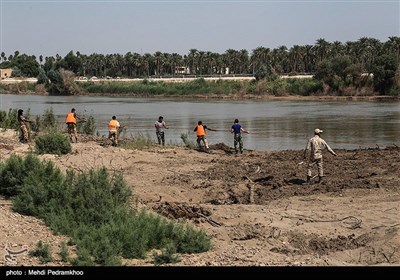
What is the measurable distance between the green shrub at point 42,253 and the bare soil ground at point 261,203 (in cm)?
12

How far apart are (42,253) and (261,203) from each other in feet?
23.2

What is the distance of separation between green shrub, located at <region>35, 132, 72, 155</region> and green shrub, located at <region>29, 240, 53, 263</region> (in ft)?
34.2

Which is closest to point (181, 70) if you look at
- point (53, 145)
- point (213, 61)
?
point (213, 61)

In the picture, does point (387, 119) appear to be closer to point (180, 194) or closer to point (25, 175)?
point (180, 194)

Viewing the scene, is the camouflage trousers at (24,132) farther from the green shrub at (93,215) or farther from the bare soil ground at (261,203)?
the green shrub at (93,215)

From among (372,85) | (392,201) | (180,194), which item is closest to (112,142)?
(180,194)

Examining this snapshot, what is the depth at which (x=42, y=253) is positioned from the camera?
29.8 feet

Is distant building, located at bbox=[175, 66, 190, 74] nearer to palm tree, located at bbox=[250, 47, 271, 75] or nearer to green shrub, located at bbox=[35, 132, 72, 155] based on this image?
palm tree, located at bbox=[250, 47, 271, 75]

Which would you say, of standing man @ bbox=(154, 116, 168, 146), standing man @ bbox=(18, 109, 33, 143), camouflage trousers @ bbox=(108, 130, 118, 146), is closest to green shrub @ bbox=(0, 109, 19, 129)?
standing man @ bbox=(18, 109, 33, 143)

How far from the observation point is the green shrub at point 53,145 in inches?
769

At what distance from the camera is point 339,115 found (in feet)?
165

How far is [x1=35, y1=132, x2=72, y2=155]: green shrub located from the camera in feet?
64.1

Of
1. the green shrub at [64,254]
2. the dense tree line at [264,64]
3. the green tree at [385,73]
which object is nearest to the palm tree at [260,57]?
the dense tree line at [264,64]

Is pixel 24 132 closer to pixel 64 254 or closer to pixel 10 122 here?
pixel 10 122
